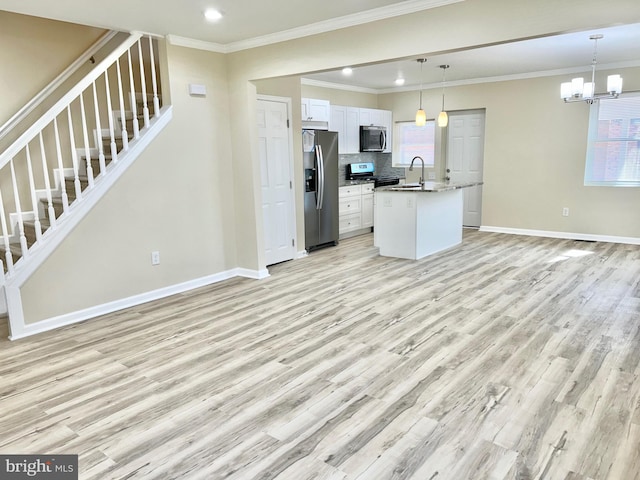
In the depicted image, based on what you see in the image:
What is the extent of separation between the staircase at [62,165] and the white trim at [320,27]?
49 cm

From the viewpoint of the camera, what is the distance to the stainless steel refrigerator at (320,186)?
609cm

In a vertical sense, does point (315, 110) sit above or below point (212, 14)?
below

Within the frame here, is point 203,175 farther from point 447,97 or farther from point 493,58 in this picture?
point 447,97

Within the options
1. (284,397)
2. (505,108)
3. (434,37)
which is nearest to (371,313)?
(284,397)

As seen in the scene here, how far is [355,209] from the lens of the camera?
749 centimetres

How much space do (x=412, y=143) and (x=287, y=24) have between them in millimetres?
5109

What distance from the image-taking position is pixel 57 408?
99.8 inches

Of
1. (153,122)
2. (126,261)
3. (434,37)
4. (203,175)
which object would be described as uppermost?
(434,37)

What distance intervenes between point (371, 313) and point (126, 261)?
2.36 m

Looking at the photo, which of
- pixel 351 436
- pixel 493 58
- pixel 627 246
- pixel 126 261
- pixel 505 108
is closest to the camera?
pixel 351 436

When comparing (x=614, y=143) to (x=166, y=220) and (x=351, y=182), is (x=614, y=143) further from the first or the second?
(x=166, y=220)

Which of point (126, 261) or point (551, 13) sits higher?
point (551, 13)

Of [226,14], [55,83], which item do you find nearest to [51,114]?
[55,83]

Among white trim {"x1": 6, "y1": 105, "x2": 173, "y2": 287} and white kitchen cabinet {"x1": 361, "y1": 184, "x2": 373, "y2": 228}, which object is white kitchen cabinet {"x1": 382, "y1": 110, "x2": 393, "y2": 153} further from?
white trim {"x1": 6, "y1": 105, "x2": 173, "y2": 287}
